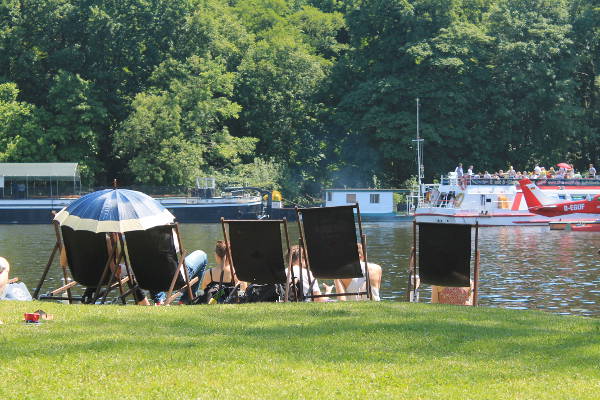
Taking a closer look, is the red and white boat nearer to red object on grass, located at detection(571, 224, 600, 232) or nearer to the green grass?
red object on grass, located at detection(571, 224, 600, 232)

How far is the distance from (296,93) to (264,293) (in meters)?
56.5

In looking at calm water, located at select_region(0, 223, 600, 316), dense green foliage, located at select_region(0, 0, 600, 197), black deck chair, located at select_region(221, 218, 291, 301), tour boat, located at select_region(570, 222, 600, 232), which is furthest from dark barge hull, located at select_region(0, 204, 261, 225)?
black deck chair, located at select_region(221, 218, 291, 301)

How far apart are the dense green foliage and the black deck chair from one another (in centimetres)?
4744

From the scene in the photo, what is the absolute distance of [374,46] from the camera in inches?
2709

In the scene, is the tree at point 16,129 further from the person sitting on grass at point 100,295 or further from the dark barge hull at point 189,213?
the person sitting on grass at point 100,295

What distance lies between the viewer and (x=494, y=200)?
5250 centimetres

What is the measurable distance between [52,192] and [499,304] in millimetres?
44777

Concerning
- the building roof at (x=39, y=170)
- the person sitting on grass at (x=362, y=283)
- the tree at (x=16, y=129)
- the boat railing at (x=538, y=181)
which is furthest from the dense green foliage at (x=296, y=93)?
the person sitting on grass at (x=362, y=283)

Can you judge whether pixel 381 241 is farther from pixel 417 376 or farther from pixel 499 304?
pixel 417 376

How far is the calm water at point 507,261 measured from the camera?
21.3m

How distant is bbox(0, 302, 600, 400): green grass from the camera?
7.39 meters

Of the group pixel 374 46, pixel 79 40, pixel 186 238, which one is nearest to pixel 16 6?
pixel 79 40

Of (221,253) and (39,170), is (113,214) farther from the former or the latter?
(39,170)

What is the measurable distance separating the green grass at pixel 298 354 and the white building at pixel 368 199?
157 feet
